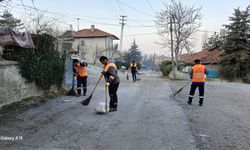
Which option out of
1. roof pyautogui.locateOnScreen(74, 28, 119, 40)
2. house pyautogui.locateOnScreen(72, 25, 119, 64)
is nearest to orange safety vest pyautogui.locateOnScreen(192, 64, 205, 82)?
house pyautogui.locateOnScreen(72, 25, 119, 64)

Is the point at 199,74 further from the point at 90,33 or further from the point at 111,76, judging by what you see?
the point at 90,33

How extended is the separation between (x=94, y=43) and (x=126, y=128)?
163 feet

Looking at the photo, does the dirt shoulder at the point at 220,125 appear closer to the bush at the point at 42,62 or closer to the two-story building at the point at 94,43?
the bush at the point at 42,62

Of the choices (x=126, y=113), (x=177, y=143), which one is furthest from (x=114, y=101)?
(x=177, y=143)

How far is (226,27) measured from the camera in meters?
26.1

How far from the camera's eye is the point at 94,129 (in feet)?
18.0

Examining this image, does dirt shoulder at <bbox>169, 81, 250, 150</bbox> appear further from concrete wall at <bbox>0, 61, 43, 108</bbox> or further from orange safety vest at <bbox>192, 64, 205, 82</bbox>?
concrete wall at <bbox>0, 61, 43, 108</bbox>

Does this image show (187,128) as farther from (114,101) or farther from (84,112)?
(84,112)

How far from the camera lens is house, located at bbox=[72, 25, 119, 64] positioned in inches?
2081

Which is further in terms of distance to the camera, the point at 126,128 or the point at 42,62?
the point at 42,62

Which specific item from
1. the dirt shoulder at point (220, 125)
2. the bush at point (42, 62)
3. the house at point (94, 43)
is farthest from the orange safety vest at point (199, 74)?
the house at point (94, 43)

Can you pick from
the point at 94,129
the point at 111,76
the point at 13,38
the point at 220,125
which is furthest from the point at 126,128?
the point at 13,38

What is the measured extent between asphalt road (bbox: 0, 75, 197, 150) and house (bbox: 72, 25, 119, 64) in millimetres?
45423

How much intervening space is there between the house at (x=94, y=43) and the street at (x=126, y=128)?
149ft
